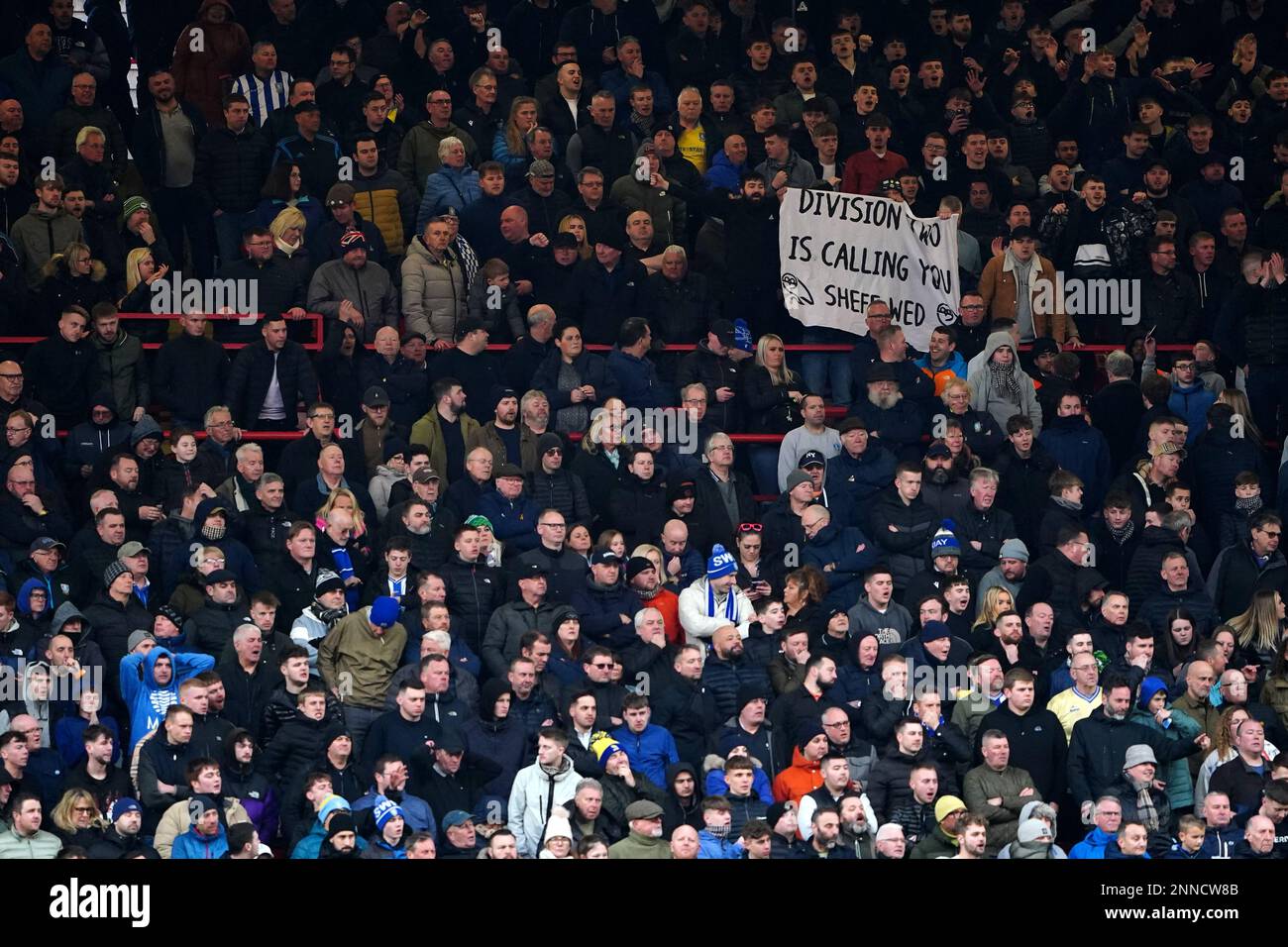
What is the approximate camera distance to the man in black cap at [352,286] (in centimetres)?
1902

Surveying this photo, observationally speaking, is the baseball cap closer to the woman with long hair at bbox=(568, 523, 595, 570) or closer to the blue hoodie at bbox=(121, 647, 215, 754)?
the woman with long hair at bbox=(568, 523, 595, 570)

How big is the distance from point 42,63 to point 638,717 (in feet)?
26.7

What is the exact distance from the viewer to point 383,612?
16.2 meters

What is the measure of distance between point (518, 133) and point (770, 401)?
3.34m

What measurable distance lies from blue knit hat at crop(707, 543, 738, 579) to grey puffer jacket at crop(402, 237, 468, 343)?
125 inches

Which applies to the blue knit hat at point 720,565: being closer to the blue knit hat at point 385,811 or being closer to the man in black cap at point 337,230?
the blue knit hat at point 385,811

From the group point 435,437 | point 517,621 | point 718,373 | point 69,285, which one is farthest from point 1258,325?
point 69,285

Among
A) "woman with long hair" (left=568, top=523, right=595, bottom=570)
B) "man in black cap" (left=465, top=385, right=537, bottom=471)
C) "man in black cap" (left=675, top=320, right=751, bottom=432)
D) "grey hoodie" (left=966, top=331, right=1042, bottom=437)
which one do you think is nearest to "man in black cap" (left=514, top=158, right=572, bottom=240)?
"man in black cap" (left=675, top=320, right=751, bottom=432)

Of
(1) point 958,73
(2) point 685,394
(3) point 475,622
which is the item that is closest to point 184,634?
(3) point 475,622

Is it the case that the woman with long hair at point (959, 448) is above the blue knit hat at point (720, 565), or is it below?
above

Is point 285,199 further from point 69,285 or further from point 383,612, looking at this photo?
point 383,612

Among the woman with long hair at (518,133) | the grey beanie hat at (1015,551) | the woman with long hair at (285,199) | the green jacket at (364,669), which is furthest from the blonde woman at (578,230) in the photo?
the green jacket at (364,669)

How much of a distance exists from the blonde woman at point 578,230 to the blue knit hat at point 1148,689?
5473mm
